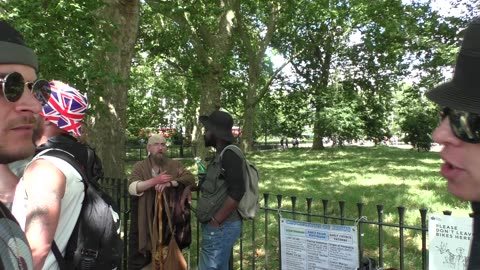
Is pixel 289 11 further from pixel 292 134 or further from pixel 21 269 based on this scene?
pixel 292 134

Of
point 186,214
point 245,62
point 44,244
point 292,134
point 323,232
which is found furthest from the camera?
point 292,134

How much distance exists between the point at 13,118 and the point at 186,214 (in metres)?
3.49

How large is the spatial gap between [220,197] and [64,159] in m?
1.96

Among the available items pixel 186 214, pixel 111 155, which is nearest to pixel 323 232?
pixel 186 214

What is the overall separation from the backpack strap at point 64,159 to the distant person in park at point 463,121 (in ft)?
5.97

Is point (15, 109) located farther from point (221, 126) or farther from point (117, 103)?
point (117, 103)

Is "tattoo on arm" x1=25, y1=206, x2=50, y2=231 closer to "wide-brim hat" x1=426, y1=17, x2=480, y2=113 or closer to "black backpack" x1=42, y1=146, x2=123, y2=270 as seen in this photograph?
"black backpack" x1=42, y1=146, x2=123, y2=270

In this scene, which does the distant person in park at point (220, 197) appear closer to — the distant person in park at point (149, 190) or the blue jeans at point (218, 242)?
the blue jeans at point (218, 242)

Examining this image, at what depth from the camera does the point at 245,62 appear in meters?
27.0

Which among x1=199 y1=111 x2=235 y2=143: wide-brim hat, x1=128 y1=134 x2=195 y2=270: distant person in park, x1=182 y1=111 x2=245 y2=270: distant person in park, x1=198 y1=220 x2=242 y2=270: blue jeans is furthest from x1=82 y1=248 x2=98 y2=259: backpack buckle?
x1=128 y1=134 x2=195 y2=270: distant person in park

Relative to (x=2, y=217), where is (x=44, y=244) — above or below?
below

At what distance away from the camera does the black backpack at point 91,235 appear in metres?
2.43

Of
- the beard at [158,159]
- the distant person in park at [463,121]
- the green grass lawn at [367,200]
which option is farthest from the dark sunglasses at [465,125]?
the beard at [158,159]

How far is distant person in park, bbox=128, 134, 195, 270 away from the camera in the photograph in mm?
4812
